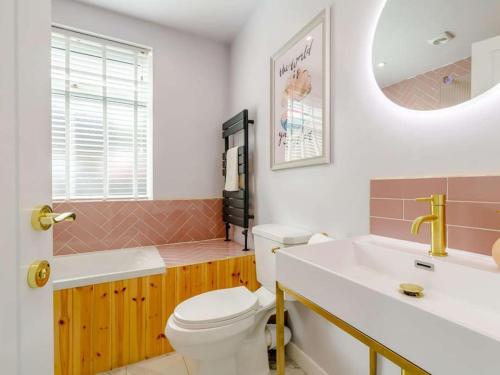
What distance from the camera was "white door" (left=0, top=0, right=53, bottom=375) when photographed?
1.53 ft

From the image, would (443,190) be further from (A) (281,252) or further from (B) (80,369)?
(B) (80,369)

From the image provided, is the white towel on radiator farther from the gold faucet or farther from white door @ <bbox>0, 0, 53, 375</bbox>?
white door @ <bbox>0, 0, 53, 375</bbox>

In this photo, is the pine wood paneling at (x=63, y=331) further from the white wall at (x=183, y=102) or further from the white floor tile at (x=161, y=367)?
the white wall at (x=183, y=102)

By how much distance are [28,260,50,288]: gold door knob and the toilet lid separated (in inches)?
32.9

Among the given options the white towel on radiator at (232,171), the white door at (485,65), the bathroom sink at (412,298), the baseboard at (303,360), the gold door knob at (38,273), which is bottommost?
the baseboard at (303,360)

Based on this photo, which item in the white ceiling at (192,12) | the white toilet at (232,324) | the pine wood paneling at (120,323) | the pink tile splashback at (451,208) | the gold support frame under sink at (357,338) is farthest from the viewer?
the white ceiling at (192,12)

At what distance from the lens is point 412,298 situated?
0.75 metres

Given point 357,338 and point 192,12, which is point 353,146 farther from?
point 192,12

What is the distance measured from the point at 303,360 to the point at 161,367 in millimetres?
903

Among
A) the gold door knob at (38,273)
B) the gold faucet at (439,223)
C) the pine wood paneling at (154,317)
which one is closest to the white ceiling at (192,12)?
the gold faucet at (439,223)

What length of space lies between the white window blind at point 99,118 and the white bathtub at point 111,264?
1.65ft

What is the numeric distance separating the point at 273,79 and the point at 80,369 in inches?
89.3

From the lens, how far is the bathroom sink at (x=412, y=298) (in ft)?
1.58

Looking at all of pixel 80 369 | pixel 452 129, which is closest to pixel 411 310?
pixel 452 129
